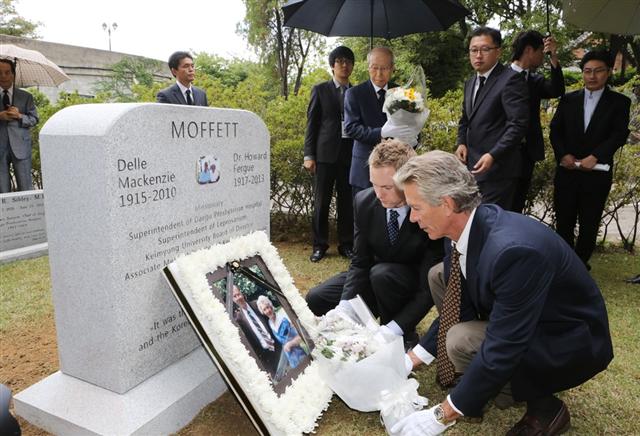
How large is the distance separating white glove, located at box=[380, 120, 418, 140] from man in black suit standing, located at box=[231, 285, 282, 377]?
2249 mm

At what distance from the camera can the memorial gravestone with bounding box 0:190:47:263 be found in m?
5.46

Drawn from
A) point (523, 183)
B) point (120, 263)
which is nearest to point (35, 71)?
point (120, 263)

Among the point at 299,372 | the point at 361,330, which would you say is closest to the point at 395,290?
the point at 361,330

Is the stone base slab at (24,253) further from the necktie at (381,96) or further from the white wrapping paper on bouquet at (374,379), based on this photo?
the white wrapping paper on bouquet at (374,379)

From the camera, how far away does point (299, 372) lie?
8.34 feet

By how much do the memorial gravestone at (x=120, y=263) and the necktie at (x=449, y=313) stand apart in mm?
1251

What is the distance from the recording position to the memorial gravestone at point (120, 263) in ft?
7.13

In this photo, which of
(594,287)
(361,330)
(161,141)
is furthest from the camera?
(361,330)

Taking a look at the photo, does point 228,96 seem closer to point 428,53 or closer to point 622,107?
point 622,107

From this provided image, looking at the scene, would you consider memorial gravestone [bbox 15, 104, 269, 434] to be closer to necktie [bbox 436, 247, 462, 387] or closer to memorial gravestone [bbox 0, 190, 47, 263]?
necktie [bbox 436, 247, 462, 387]

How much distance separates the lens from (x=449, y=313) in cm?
241

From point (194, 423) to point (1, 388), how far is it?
1.10 meters

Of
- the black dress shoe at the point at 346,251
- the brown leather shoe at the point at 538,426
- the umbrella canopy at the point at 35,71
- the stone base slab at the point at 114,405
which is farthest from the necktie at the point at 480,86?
the umbrella canopy at the point at 35,71

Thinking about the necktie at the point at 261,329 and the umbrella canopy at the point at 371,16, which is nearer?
the necktie at the point at 261,329
